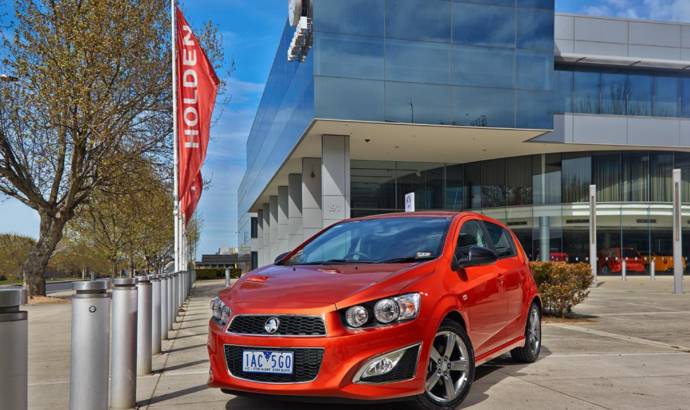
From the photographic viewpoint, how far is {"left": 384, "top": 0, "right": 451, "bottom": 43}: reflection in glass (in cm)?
2219

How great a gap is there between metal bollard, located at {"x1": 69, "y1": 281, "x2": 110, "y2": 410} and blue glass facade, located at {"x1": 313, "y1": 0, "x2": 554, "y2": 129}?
57.9 ft

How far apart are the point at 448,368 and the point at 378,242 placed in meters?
1.44

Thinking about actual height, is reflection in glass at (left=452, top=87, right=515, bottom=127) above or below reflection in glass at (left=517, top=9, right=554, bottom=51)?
below

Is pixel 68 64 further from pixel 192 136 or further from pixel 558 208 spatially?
pixel 558 208

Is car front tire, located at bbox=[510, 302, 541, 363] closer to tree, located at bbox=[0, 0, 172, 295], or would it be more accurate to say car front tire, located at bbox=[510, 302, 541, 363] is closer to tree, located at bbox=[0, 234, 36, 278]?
tree, located at bbox=[0, 0, 172, 295]

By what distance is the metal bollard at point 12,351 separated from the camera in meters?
2.75

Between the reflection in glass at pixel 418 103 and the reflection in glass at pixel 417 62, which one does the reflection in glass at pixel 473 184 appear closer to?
the reflection in glass at pixel 418 103

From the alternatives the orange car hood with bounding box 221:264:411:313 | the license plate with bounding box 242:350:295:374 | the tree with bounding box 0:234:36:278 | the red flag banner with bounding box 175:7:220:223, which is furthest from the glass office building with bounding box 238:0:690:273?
the tree with bounding box 0:234:36:278

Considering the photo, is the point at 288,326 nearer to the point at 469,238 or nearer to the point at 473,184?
the point at 469,238

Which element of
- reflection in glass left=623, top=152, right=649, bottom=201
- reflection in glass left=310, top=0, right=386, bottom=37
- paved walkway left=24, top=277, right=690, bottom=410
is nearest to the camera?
paved walkway left=24, top=277, right=690, bottom=410

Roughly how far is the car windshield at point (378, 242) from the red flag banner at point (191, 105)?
836cm

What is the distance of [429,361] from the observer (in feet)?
15.1

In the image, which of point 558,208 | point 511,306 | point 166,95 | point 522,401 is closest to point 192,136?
point 166,95

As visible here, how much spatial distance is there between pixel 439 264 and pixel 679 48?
32.2 meters
